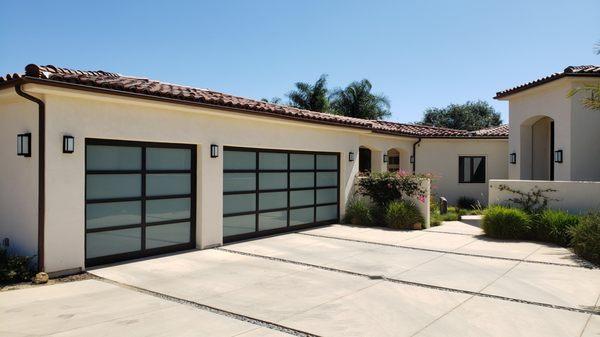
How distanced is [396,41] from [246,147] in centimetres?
1126

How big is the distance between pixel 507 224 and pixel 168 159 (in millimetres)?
9168

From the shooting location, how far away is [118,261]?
30.5 feet

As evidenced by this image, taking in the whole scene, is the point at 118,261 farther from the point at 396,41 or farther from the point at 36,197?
the point at 396,41

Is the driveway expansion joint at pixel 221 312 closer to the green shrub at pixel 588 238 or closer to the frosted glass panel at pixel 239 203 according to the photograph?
the frosted glass panel at pixel 239 203

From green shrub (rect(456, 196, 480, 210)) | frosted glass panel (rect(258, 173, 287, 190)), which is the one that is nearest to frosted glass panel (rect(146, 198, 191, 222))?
frosted glass panel (rect(258, 173, 287, 190))

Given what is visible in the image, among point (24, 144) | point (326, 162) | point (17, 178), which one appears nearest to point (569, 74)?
point (326, 162)

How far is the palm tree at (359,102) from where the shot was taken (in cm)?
3186

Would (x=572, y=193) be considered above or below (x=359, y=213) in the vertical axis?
above

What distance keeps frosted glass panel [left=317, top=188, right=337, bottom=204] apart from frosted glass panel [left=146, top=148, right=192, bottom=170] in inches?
215

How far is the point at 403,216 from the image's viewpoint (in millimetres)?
14617

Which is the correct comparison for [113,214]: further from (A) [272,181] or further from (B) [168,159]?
(A) [272,181]

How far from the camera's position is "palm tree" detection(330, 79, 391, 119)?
31.9 meters

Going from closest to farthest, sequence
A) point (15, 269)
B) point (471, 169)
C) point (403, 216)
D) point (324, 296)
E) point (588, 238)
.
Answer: point (324, 296) → point (15, 269) → point (588, 238) → point (403, 216) → point (471, 169)

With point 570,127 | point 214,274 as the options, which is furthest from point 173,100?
point 570,127
